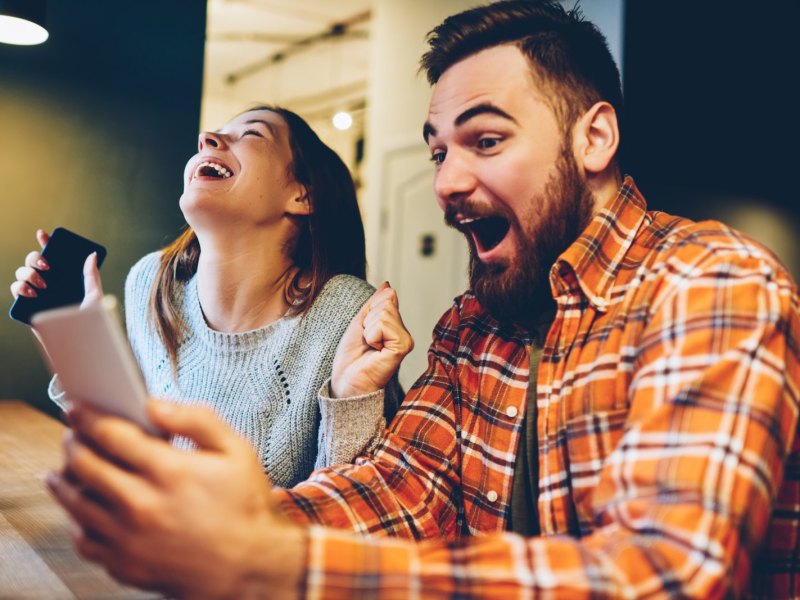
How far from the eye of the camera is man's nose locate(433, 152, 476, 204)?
1.12m

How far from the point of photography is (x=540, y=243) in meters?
1.13

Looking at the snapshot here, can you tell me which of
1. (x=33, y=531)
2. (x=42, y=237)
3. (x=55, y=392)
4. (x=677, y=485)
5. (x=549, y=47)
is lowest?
(x=33, y=531)

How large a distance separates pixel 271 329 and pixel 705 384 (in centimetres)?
93

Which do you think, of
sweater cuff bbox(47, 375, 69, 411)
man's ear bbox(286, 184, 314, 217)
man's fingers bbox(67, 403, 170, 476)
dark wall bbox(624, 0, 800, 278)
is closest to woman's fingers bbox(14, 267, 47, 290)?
sweater cuff bbox(47, 375, 69, 411)

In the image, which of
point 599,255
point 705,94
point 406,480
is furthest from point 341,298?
point 705,94

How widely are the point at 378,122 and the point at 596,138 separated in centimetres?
302

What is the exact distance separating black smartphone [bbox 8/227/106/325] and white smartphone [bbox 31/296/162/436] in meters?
0.83

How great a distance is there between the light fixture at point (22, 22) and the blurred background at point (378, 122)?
0.28ft

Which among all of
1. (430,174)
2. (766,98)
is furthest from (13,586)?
(766,98)

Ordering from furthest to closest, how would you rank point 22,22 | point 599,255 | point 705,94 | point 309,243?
point 705,94, point 309,243, point 22,22, point 599,255

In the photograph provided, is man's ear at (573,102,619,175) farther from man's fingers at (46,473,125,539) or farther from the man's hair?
man's fingers at (46,473,125,539)

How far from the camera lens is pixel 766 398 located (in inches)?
27.5

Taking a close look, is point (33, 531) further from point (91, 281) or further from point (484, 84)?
point (484, 84)

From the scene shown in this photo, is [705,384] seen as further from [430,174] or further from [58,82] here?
[430,174]
